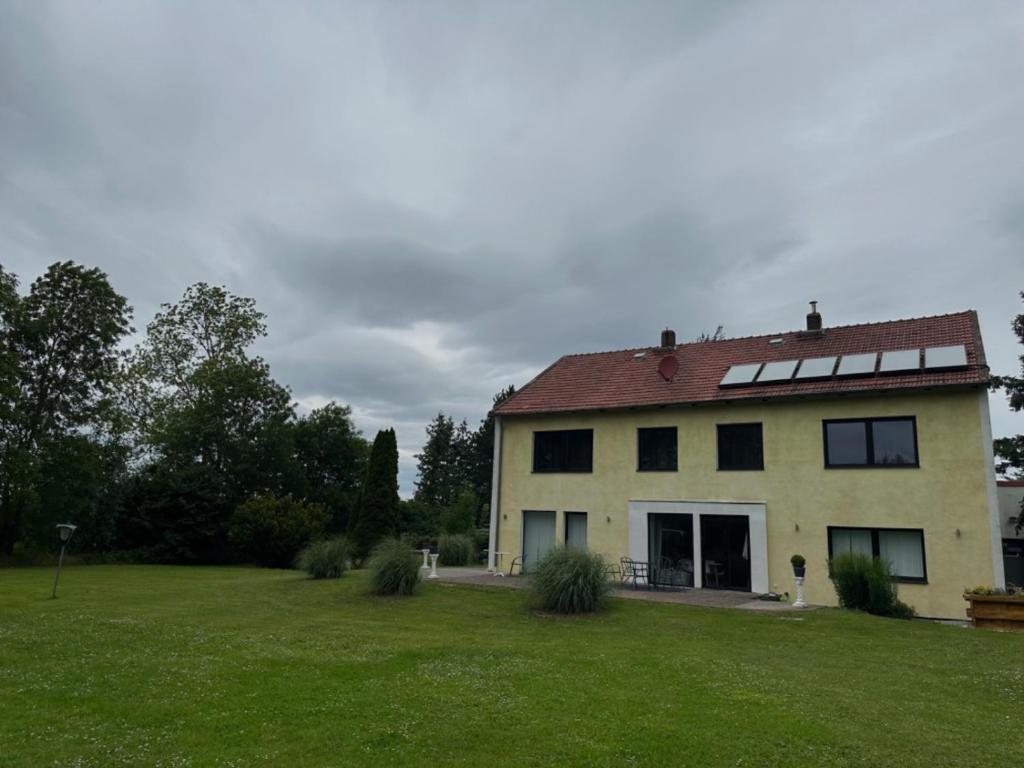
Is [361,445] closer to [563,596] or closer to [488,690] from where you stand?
[563,596]

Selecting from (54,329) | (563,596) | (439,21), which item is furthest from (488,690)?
(54,329)

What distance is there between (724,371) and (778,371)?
1639 millimetres

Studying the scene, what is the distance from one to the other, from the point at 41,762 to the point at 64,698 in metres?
1.97

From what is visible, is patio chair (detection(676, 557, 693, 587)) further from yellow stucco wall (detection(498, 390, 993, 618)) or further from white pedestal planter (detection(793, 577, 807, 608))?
white pedestal planter (detection(793, 577, 807, 608))

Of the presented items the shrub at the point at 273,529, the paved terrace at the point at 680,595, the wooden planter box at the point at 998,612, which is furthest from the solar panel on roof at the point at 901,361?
the shrub at the point at 273,529

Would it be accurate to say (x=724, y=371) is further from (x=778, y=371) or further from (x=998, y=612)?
(x=998, y=612)

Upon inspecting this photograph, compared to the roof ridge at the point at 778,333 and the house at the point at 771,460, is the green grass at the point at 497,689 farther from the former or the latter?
the roof ridge at the point at 778,333

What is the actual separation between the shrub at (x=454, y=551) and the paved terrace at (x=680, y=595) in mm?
6656

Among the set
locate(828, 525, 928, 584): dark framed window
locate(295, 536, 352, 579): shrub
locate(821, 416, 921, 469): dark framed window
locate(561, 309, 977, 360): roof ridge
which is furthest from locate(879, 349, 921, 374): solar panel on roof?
locate(295, 536, 352, 579): shrub

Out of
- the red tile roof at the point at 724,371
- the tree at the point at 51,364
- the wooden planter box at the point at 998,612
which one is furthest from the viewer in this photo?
the tree at the point at 51,364

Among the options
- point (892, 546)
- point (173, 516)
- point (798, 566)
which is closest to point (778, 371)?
point (892, 546)

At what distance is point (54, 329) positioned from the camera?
28.7 metres

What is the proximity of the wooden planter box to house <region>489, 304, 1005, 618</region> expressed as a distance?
2287mm

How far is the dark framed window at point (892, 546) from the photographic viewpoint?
15.2 m
